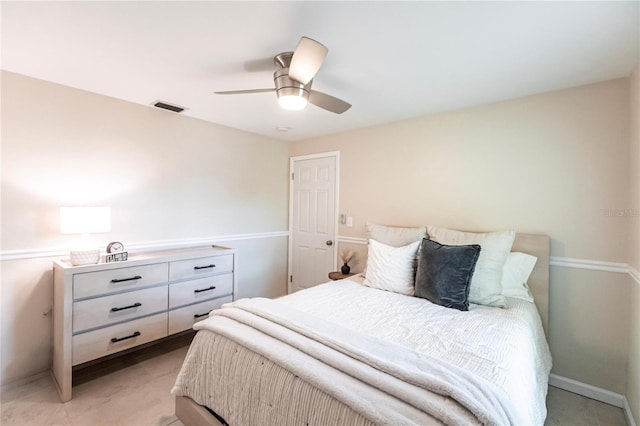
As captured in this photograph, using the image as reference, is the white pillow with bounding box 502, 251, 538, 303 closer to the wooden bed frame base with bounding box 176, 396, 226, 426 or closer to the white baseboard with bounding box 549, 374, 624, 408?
the white baseboard with bounding box 549, 374, 624, 408

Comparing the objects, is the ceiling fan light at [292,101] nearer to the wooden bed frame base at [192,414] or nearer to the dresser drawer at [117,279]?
the dresser drawer at [117,279]

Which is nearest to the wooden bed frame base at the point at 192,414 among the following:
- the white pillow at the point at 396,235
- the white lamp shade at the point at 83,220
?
the white lamp shade at the point at 83,220

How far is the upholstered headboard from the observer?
88.9 inches

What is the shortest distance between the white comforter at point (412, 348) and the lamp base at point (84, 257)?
45.4 inches

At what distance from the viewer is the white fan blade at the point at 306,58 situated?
1403mm

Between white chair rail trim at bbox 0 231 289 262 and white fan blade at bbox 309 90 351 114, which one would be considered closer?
white fan blade at bbox 309 90 351 114

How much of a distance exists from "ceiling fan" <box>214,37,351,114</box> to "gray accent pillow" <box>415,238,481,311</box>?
4.35ft

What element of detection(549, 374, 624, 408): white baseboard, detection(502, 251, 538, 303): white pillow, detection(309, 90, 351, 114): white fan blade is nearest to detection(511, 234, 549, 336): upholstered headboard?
detection(502, 251, 538, 303): white pillow

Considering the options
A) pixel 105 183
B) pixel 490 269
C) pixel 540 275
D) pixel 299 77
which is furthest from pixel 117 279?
pixel 540 275

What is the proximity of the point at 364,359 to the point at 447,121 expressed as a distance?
248 cm

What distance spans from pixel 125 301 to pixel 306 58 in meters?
2.25

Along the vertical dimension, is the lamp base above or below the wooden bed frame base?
above

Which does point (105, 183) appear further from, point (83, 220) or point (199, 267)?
point (199, 267)

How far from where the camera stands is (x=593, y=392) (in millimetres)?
2117
